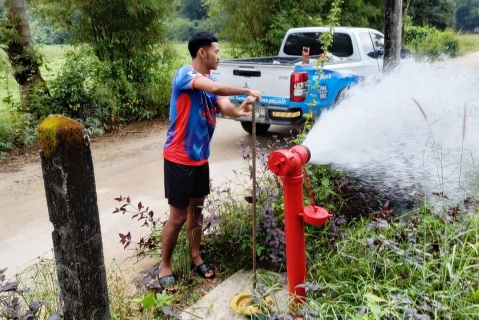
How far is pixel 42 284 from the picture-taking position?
2875 millimetres

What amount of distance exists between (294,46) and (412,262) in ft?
23.0

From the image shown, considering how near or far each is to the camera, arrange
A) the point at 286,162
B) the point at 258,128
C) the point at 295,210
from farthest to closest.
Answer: the point at 258,128 → the point at 295,210 → the point at 286,162

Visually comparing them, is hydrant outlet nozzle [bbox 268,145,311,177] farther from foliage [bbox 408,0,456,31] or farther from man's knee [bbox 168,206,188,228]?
foliage [bbox 408,0,456,31]

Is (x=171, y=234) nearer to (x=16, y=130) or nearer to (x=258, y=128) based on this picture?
(x=258, y=128)

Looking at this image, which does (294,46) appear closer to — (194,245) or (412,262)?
(194,245)

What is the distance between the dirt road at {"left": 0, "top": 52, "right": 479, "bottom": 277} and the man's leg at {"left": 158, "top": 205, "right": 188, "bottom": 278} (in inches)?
25.3

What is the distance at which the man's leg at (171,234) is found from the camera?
320cm

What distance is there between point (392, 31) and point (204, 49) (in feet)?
9.30

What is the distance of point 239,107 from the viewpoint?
2832mm

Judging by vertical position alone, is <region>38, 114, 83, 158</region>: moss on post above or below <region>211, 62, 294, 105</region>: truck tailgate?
above

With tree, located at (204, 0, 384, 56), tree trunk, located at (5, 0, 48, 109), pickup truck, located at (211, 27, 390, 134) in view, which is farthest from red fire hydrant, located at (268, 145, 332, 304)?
tree, located at (204, 0, 384, 56)

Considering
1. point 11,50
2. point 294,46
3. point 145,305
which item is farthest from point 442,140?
point 11,50

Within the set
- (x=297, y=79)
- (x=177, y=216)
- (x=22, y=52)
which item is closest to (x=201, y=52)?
(x=177, y=216)

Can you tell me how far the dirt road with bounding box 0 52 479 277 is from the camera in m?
4.27
